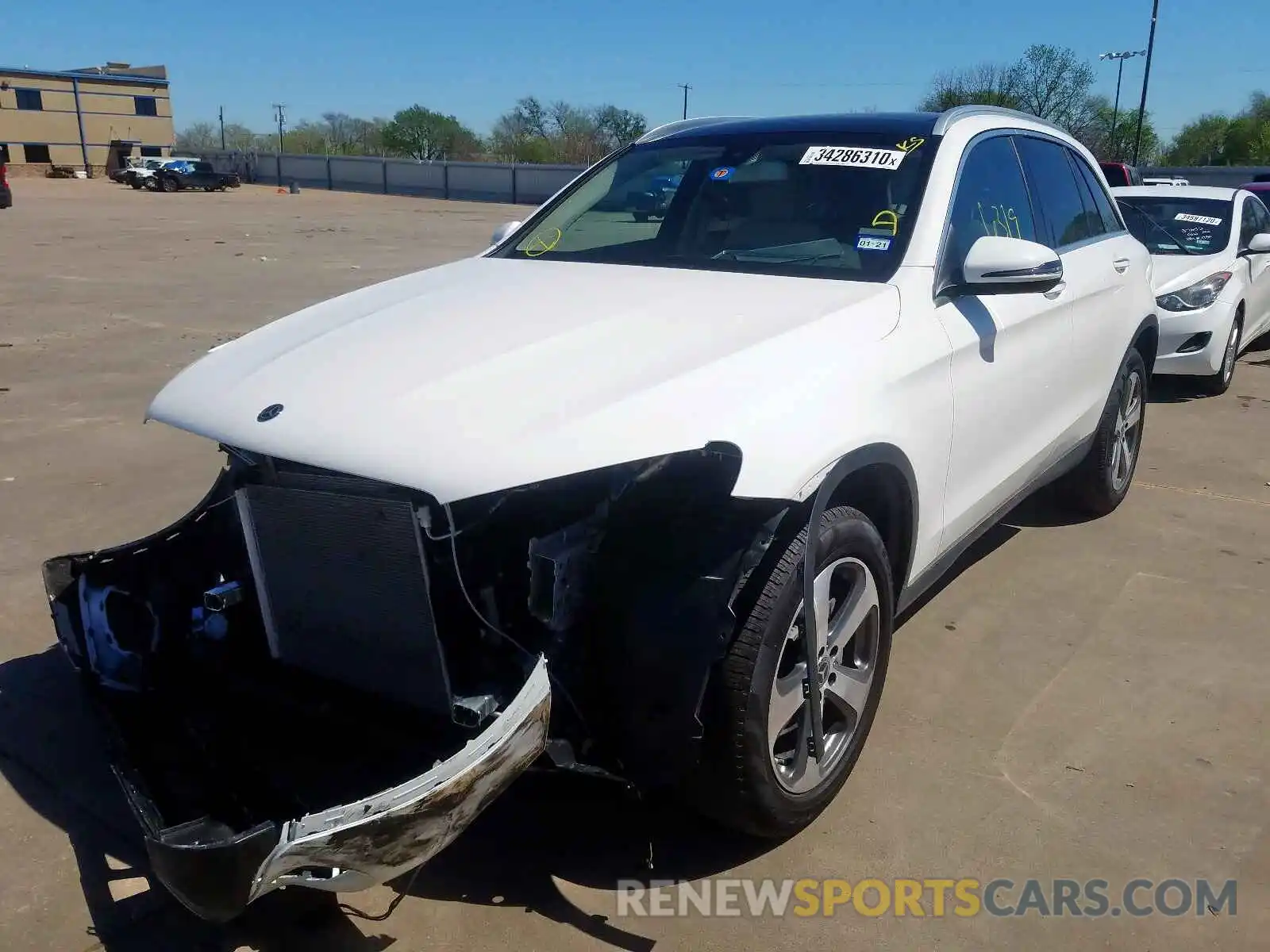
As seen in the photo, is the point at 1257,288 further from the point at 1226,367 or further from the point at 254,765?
the point at 254,765

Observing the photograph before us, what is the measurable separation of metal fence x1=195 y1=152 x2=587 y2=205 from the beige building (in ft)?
29.0

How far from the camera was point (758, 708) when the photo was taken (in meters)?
2.40

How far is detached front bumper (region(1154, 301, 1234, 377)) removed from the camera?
765 centimetres

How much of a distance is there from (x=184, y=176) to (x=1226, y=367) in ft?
158

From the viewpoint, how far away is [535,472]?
2160 mm

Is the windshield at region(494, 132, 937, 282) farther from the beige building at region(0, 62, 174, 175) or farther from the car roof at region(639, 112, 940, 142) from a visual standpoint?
the beige building at region(0, 62, 174, 175)

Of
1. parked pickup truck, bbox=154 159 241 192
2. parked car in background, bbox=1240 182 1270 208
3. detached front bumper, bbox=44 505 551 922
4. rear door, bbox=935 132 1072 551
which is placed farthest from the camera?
parked pickup truck, bbox=154 159 241 192

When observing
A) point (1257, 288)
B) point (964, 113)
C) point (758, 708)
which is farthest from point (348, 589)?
point (1257, 288)

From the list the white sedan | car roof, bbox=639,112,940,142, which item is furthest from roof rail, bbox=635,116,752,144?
the white sedan

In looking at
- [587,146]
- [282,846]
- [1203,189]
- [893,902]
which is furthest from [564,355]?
[587,146]

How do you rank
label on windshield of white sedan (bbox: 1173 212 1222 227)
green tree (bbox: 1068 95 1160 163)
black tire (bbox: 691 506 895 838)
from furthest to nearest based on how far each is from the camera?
green tree (bbox: 1068 95 1160 163)
label on windshield of white sedan (bbox: 1173 212 1222 227)
black tire (bbox: 691 506 895 838)

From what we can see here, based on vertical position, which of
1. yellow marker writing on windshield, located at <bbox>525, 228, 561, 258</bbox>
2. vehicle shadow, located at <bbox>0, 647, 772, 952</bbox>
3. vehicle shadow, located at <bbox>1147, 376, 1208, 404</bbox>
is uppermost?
yellow marker writing on windshield, located at <bbox>525, 228, 561, 258</bbox>

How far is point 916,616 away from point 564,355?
2.19m

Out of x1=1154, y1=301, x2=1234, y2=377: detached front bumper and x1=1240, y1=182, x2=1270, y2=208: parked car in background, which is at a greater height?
x1=1240, y1=182, x2=1270, y2=208: parked car in background
